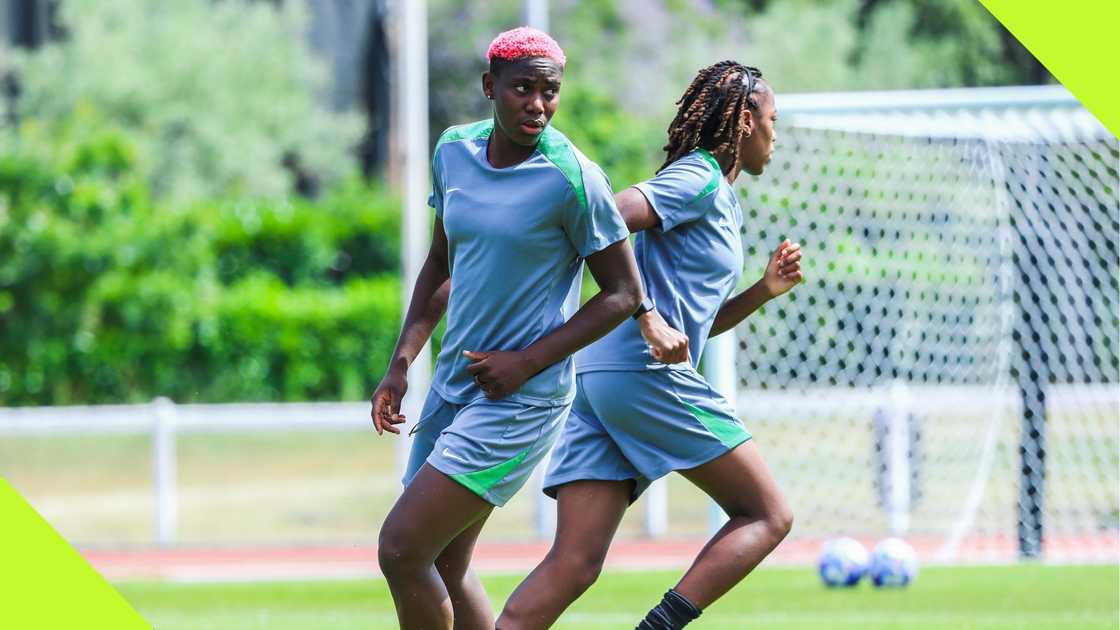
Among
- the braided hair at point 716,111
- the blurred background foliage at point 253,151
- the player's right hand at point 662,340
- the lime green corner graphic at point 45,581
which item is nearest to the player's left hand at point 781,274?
the braided hair at point 716,111

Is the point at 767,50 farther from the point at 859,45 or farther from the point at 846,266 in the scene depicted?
the point at 846,266

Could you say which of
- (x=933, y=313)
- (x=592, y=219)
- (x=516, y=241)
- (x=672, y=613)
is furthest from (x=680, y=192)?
(x=933, y=313)

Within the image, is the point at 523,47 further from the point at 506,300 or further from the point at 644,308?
the point at 644,308

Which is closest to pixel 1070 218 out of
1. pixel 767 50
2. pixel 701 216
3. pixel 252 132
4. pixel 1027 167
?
pixel 1027 167

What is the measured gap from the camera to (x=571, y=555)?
210 inches

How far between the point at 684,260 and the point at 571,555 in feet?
3.44

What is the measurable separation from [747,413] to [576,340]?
8.91 meters

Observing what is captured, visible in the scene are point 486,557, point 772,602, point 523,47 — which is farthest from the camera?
point 486,557

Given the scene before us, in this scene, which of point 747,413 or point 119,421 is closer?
point 747,413

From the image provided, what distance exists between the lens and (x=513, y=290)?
501 centimetres

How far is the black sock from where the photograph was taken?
17.8 feet

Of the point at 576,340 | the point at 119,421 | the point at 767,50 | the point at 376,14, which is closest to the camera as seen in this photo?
the point at 576,340

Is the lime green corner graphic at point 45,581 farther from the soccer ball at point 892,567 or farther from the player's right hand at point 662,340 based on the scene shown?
the soccer ball at point 892,567

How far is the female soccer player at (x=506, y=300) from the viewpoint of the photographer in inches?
194
